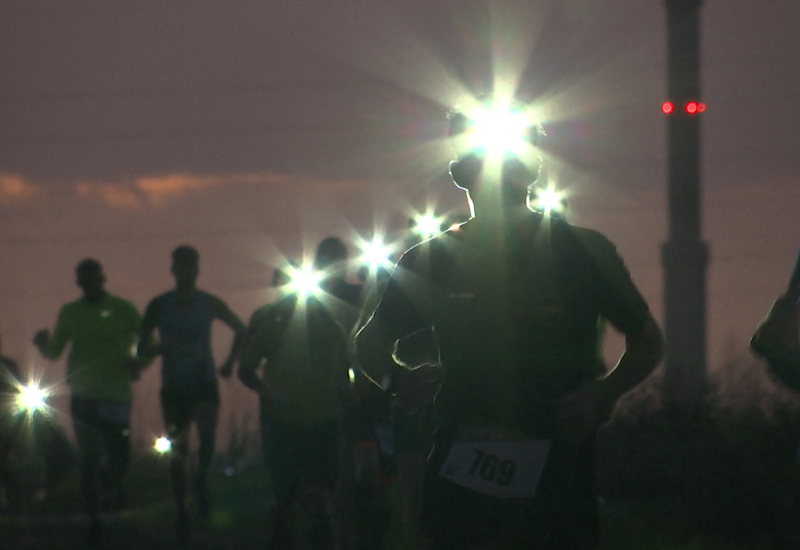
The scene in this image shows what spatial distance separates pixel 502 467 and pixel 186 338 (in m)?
8.43

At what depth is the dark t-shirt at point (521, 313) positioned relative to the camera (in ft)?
16.8

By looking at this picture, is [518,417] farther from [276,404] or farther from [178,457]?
[178,457]

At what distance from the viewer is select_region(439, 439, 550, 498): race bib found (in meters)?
5.05

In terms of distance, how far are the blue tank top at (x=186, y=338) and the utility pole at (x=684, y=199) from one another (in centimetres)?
1274

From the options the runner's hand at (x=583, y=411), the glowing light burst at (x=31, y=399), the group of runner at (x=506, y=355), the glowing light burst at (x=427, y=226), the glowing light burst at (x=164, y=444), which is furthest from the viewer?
the glowing light burst at (x=31, y=399)

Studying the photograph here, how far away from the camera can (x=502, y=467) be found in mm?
5059

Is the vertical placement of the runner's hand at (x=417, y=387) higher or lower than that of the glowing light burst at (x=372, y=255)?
lower

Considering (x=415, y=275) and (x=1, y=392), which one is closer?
(x=415, y=275)

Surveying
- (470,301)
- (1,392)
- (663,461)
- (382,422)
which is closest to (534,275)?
(470,301)

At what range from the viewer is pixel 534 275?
17.1 ft

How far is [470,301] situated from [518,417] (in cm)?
37

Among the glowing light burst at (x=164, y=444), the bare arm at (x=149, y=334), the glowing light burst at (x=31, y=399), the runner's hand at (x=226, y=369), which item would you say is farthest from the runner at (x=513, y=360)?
the glowing light burst at (x=31, y=399)

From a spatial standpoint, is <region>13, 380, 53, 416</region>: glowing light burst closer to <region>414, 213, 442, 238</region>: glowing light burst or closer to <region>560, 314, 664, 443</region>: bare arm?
<region>414, 213, 442, 238</region>: glowing light burst

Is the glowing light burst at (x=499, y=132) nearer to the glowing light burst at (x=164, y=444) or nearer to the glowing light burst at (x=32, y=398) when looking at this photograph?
the glowing light burst at (x=164, y=444)
